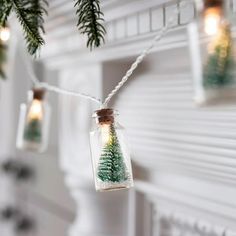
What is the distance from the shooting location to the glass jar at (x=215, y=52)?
23.6 inches

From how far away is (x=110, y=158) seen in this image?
0.71 m

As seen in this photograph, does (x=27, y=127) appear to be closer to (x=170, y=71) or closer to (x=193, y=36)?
(x=170, y=71)

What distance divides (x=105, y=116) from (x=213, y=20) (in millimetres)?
194

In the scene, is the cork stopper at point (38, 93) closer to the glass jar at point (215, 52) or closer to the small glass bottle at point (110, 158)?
the small glass bottle at point (110, 158)

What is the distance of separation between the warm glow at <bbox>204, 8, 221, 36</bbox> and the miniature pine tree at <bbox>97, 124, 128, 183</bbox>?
191 mm

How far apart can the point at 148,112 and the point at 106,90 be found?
0.48 ft

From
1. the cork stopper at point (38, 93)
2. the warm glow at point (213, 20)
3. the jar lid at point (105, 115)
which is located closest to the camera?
the warm glow at point (213, 20)

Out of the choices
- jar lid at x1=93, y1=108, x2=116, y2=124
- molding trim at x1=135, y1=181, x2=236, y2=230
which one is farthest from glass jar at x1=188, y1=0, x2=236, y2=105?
molding trim at x1=135, y1=181, x2=236, y2=230

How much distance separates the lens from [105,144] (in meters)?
0.71

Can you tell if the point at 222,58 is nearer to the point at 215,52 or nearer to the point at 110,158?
the point at 215,52

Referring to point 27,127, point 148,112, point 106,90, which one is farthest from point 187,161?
point 27,127

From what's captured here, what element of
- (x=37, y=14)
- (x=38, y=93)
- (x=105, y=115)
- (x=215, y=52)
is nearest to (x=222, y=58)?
(x=215, y=52)

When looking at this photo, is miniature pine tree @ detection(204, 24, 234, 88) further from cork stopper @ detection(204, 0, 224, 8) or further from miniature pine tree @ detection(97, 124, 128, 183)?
miniature pine tree @ detection(97, 124, 128, 183)

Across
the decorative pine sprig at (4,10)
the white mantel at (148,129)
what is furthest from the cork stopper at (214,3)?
the decorative pine sprig at (4,10)
